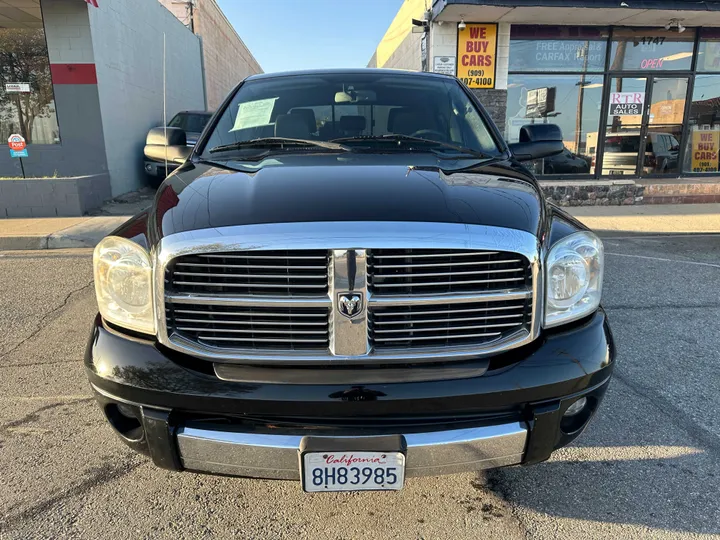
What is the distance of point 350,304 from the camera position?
5.41ft

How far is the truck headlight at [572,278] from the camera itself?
1.83 meters

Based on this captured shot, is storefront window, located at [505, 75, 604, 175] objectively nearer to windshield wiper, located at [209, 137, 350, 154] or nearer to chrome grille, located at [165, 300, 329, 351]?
windshield wiper, located at [209, 137, 350, 154]

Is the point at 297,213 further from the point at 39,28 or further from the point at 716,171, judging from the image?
the point at 716,171

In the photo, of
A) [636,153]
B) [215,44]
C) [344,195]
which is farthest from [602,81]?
[215,44]

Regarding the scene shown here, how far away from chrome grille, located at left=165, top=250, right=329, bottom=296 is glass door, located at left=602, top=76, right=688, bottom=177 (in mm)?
12025

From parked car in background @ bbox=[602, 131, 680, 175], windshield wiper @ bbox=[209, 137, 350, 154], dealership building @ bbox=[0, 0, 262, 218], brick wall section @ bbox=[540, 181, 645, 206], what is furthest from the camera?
parked car in background @ bbox=[602, 131, 680, 175]

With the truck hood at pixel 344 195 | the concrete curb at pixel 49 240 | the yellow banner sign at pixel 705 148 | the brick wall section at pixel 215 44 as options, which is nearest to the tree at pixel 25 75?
the concrete curb at pixel 49 240

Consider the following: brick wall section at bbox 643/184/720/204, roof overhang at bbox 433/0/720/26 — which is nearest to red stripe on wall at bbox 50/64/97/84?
roof overhang at bbox 433/0/720/26

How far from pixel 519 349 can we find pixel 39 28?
10646 mm

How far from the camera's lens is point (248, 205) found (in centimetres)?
180

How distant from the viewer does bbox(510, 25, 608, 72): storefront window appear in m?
11.0

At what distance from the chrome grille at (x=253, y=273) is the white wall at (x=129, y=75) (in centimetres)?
893

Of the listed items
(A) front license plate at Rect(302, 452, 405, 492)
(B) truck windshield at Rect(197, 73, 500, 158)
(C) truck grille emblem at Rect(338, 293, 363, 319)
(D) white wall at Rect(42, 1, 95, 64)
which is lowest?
(A) front license plate at Rect(302, 452, 405, 492)

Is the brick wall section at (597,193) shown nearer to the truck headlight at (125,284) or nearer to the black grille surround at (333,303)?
the black grille surround at (333,303)
